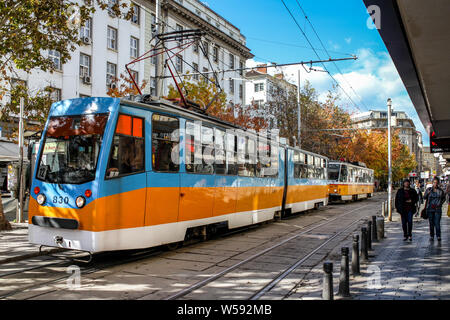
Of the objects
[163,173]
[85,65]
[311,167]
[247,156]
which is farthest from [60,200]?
[85,65]

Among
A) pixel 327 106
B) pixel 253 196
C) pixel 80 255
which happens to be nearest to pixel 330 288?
pixel 80 255

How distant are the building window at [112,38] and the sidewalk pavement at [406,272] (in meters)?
25.3

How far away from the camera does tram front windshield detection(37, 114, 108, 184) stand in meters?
7.85

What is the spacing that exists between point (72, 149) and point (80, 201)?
3.60 feet

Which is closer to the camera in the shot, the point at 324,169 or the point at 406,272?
the point at 406,272

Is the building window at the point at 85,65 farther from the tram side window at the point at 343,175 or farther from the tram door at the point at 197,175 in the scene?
the tram door at the point at 197,175

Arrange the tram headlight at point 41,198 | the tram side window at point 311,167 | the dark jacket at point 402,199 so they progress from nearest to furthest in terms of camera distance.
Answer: the tram headlight at point 41,198, the dark jacket at point 402,199, the tram side window at point 311,167

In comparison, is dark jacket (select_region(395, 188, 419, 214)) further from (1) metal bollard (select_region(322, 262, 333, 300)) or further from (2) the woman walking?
(1) metal bollard (select_region(322, 262, 333, 300))

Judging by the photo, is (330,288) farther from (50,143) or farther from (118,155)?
(50,143)

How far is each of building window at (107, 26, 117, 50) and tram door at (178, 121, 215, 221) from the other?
22852mm

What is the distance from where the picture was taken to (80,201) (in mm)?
7633

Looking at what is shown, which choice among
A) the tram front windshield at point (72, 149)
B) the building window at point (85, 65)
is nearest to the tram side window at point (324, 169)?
the building window at point (85, 65)

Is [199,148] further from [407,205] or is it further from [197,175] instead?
[407,205]

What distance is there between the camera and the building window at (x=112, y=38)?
30864mm
